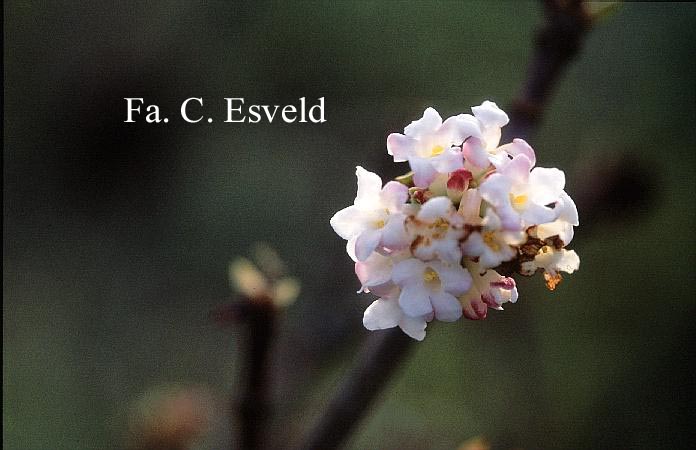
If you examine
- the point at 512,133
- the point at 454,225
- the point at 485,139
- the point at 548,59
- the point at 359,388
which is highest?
the point at 548,59

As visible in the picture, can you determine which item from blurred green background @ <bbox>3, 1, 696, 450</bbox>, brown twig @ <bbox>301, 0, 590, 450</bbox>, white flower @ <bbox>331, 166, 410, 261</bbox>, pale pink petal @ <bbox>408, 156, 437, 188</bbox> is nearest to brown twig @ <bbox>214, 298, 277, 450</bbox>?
brown twig @ <bbox>301, 0, 590, 450</bbox>

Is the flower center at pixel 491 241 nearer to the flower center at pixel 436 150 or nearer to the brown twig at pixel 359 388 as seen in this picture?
the flower center at pixel 436 150

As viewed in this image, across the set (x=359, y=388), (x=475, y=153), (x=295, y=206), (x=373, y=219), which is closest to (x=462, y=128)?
(x=475, y=153)

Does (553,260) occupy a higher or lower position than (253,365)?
higher

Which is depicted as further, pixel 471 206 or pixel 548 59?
pixel 548 59

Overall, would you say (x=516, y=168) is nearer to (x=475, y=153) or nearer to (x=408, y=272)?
(x=475, y=153)

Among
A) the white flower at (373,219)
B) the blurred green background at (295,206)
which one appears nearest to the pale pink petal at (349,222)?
the white flower at (373,219)

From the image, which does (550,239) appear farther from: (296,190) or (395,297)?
(296,190)
